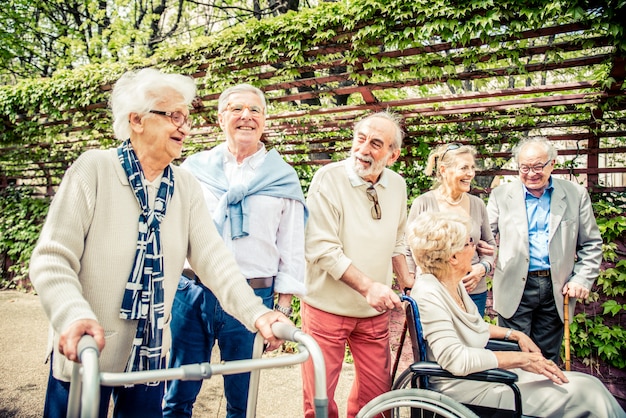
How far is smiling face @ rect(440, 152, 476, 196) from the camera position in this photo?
115 inches

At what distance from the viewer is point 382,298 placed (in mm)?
1983

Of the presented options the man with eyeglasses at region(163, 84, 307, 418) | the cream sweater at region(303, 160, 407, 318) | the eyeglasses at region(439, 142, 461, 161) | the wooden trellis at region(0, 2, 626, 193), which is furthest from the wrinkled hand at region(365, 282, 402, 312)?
the wooden trellis at region(0, 2, 626, 193)

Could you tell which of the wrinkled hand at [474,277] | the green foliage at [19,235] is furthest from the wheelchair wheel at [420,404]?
the green foliage at [19,235]

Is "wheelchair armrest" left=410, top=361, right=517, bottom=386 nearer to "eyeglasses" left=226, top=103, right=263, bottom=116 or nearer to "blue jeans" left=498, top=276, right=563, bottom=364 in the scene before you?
"blue jeans" left=498, top=276, right=563, bottom=364

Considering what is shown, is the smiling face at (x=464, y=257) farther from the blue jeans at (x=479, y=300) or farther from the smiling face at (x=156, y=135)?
the smiling face at (x=156, y=135)

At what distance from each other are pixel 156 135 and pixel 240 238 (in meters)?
0.67

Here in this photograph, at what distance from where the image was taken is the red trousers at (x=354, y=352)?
2219 mm

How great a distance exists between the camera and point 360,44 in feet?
11.5

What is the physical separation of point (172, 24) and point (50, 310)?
1135 cm

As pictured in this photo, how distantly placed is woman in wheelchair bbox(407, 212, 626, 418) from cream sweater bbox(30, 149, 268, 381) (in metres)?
0.87

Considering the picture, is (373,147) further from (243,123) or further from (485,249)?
(485,249)

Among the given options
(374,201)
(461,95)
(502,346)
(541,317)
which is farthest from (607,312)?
(374,201)

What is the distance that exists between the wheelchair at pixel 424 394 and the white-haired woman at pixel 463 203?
946 millimetres

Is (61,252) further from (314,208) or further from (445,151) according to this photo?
(445,151)
